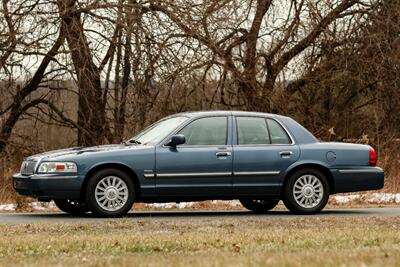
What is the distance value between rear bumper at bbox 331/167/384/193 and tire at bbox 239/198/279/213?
142cm

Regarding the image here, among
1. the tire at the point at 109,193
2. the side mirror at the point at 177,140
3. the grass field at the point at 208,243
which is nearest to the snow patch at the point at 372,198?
the grass field at the point at 208,243

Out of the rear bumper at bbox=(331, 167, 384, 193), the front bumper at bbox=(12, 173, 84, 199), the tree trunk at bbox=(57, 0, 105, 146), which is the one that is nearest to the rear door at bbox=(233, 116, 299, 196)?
the rear bumper at bbox=(331, 167, 384, 193)

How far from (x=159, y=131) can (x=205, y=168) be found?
949 mm

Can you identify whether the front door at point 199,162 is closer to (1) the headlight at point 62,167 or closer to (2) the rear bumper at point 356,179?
(1) the headlight at point 62,167

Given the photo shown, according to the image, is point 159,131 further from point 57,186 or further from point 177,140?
point 57,186

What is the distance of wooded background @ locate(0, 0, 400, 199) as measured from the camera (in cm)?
2189

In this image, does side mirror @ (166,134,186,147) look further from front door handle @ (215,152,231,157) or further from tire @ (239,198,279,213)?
tire @ (239,198,279,213)

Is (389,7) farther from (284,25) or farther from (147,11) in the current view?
(147,11)

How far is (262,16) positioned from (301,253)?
1791cm

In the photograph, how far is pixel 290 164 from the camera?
1447 cm

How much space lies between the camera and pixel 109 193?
13.7 metres

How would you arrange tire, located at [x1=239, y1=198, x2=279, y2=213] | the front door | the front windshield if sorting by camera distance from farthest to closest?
tire, located at [x1=239, y1=198, x2=279, y2=213] < the front windshield < the front door

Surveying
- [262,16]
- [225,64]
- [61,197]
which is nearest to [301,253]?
[61,197]

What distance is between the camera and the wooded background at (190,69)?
21891 mm
